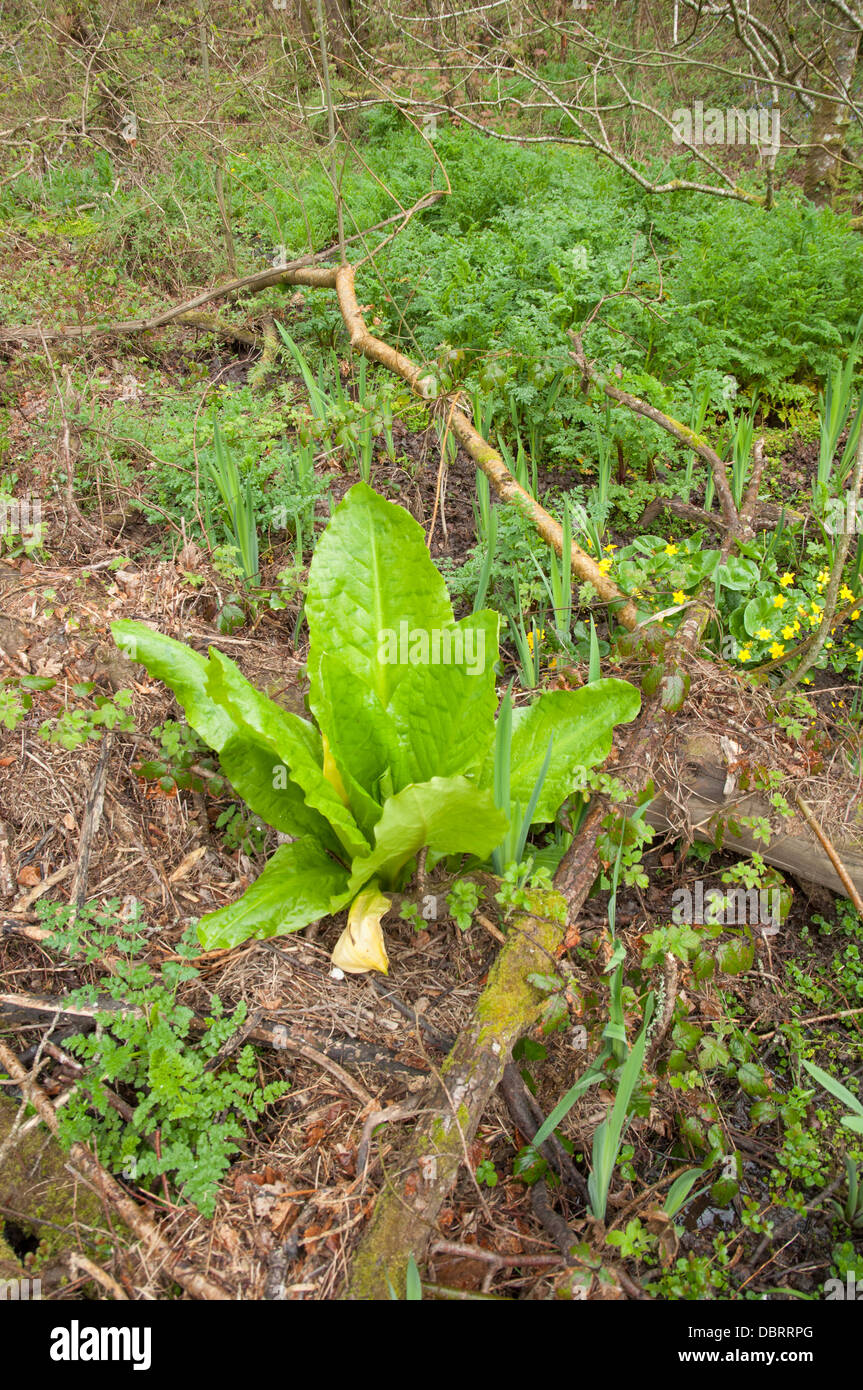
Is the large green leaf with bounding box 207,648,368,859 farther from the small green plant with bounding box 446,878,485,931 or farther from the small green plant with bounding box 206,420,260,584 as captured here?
the small green plant with bounding box 206,420,260,584

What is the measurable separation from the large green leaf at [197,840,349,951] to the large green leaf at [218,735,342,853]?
0.23 feet

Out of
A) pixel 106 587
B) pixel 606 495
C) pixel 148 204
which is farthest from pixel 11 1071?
pixel 148 204

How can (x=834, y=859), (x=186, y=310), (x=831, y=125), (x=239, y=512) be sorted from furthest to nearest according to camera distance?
(x=831, y=125)
(x=186, y=310)
(x=239, y=512)
(x=834, y=859)

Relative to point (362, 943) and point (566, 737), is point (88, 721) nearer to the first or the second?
point (362, 943)

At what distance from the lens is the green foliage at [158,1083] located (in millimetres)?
1456

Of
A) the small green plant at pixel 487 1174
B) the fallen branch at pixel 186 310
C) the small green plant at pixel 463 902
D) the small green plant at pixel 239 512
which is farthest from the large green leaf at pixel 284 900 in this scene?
the fallen branch at pixel 186 310

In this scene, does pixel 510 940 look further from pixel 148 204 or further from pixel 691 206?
pixel 148 204

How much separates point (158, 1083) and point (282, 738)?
2.28 ft

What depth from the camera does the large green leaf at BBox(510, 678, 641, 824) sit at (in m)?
1.90

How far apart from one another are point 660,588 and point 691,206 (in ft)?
10.6

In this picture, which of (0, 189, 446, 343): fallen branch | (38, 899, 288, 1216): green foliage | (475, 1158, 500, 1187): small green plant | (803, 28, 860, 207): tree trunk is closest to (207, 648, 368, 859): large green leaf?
(38, 899, 288, 1216): green foliage

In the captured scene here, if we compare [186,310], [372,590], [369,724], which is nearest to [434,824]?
[369,724]

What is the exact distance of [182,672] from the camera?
6.08 ft

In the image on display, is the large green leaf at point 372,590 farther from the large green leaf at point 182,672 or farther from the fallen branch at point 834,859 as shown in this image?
the fallen branch at point 834,859
